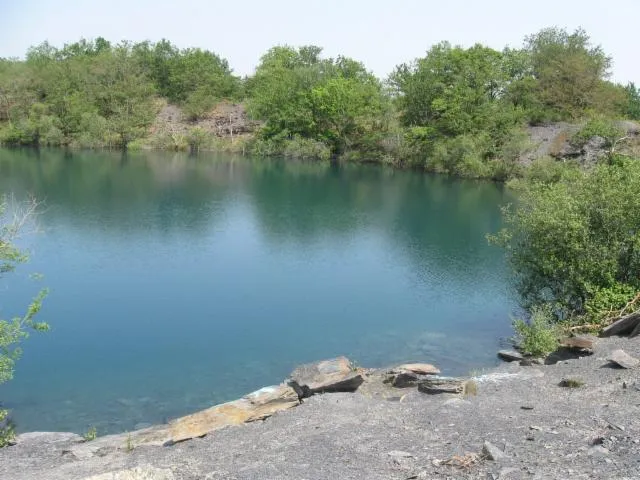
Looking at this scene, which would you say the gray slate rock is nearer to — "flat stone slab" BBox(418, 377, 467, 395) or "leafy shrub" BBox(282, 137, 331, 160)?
"flat stone slab" BBox(418, 377, 467, 395)

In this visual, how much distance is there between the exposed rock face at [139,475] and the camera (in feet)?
43.0

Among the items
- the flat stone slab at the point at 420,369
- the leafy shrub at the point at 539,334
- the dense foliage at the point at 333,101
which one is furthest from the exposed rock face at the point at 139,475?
the dense foliage at the point at 333,101

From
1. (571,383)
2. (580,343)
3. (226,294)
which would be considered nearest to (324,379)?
(571,383)

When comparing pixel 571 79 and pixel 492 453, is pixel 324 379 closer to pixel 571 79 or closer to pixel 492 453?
pixel 492 453

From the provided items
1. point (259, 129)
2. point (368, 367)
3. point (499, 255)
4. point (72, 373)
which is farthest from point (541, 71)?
point (72, 373)

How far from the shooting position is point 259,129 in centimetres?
11800

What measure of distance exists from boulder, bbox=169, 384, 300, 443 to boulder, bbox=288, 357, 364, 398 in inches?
18.9

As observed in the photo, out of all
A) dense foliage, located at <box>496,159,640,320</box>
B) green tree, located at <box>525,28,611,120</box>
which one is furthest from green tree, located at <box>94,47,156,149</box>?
dense foliage, located at <box>496,159,640,320</box>

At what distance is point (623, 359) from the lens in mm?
20172

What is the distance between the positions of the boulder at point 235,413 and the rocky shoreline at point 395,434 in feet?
0.16

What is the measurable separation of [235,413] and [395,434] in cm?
545

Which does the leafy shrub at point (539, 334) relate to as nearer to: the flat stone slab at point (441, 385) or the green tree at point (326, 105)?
the flat stone slab at point (441, 385)

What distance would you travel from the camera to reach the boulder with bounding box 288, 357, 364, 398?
20734 millimetres

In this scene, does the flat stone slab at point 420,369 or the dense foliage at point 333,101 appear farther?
the dense foliage at point 333,101
